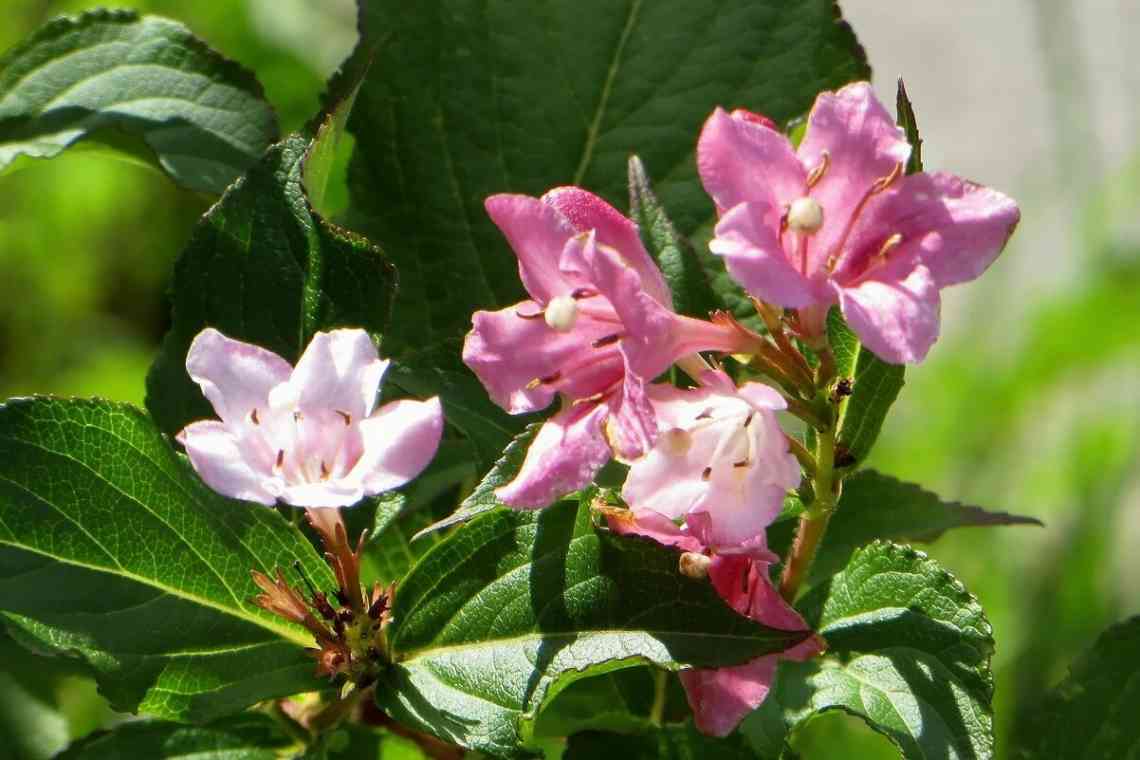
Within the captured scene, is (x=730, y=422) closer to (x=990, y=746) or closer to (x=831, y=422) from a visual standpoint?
(x=831, y=422)

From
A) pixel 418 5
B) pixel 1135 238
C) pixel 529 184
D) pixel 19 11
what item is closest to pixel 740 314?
pixel 529 184

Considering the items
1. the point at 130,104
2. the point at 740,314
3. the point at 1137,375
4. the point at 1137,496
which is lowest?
the point at 1137,496

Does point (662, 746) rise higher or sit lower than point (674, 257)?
lower

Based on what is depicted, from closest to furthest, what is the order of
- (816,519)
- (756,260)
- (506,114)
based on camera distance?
(756,260), (816,519), (506,114)

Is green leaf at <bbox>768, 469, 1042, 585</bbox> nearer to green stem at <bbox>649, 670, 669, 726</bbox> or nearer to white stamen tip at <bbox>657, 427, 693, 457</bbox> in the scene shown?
green stem at <bbox>649, 670, 669, 726</bbox>

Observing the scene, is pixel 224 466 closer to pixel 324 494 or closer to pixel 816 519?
pixel 324 494

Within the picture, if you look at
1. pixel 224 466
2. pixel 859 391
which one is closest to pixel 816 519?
pixel 859 391

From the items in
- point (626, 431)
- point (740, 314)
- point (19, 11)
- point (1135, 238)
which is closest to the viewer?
point (626, 431)
